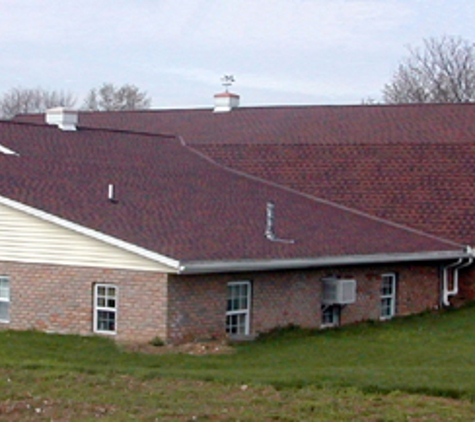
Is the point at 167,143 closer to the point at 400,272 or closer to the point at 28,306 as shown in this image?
the point at 400,272

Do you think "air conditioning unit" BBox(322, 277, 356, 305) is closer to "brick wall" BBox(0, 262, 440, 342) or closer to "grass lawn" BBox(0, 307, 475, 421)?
"brick wall" BBox(0, 262, 440, 342)

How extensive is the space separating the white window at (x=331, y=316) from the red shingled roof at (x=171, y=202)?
1.36 meters

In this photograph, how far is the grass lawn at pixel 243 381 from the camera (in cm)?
1177

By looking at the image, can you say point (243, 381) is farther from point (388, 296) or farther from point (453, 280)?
point (453, 280)

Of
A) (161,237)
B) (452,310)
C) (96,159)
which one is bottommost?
(452,310)

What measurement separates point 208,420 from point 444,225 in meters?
16.0

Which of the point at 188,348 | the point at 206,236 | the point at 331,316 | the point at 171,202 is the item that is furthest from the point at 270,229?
the point at 188,348

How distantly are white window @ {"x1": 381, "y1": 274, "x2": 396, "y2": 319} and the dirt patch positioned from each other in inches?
244

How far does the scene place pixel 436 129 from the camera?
29047 mm

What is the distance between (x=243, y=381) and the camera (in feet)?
44.5

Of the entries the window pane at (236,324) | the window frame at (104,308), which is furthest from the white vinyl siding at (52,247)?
the window pane at (236,324)

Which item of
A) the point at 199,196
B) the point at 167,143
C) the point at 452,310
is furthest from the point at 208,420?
the point at 167,143

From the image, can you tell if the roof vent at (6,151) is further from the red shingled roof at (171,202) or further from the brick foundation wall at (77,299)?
the brick foundation wall at (77,299)

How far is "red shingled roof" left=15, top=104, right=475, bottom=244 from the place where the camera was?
1059 inches
